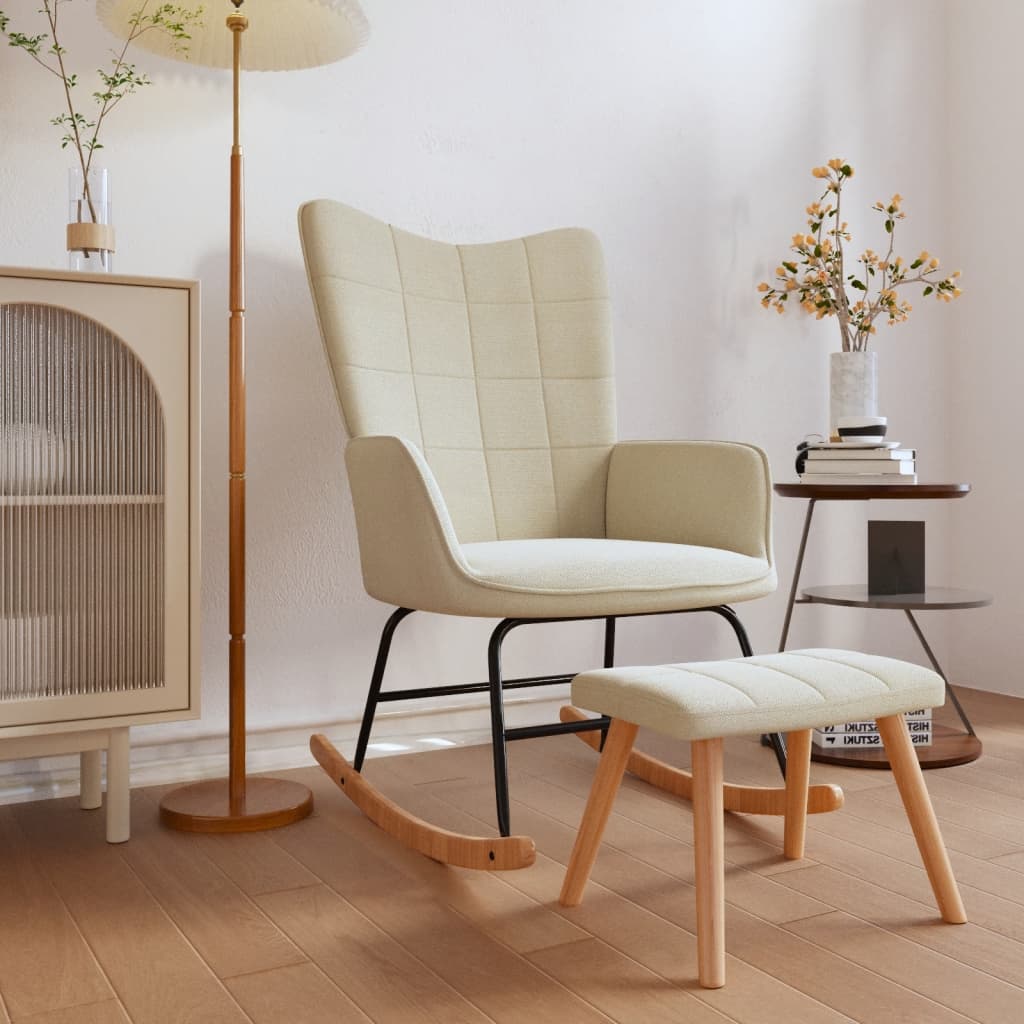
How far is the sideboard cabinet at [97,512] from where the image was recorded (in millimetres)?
1696

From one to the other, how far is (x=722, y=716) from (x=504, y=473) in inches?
37.8

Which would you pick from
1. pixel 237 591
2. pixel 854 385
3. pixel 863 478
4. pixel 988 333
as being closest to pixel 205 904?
pixel 237 591

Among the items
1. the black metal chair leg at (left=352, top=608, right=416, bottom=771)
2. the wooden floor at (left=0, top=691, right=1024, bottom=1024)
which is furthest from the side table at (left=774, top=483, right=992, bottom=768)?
the black metal chair leg at (left=352, top=608, right=416, bottom=771)

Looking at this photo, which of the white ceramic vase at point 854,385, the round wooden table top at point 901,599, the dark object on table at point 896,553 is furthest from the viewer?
the white ceramic vase at point 854,385

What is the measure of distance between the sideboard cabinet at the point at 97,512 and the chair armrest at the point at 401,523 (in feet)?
0.87

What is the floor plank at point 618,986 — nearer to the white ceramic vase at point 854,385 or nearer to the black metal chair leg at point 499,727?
the black metal chair leg at point 499,727

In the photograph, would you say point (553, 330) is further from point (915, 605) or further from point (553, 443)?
point (915, 605)

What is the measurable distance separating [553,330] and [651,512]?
16.4 inches

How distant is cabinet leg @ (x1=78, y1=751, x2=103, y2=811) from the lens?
1.96m

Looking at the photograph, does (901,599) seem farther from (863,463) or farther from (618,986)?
(618,986)

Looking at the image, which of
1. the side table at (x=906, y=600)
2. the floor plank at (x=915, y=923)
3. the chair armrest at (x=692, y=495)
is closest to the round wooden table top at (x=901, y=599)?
the side table at (x=906, y=600)

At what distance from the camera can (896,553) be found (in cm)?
254

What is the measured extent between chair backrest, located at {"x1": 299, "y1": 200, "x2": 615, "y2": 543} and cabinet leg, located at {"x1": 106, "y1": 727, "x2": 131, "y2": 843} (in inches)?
24.7

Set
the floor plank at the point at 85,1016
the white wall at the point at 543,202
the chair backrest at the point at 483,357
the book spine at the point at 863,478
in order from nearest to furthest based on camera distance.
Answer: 1. the floor plank at the point at 85,1016
2. the chair backrest at the point at 483,357
3. the white wall at the point at 543,202
4. the book spine at the point at 863,478
